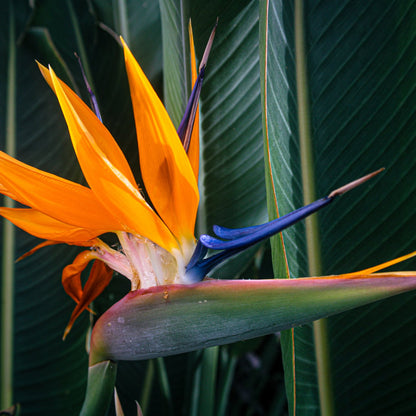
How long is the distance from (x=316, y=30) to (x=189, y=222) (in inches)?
11.8

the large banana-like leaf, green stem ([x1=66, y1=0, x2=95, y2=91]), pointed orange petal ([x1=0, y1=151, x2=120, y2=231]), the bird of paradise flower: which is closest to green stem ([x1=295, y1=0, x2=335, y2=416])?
the large banana-like leaf

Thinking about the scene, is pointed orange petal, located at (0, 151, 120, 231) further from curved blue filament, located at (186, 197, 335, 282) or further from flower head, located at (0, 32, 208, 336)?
curved blue filament, located at (186, 197, 335, 282)

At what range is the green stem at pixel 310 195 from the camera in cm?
52

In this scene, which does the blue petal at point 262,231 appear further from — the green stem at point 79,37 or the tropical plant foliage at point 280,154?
the green stem at point 79,37

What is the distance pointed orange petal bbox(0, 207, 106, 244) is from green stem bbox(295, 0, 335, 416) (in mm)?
277

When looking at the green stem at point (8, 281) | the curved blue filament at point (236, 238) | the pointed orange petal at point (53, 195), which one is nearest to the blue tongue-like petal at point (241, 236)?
the curved blue filament at point (236, 238)

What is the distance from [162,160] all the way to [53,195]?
0.37 feet

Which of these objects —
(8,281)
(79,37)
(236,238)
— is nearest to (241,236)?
(236,238)

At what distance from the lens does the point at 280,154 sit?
1.71 feet

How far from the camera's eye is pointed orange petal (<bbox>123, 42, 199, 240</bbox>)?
38 cm

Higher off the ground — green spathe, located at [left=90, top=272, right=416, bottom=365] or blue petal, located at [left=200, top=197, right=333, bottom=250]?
blue petal, located at [left=200, top=197, right=333, bottom=250]

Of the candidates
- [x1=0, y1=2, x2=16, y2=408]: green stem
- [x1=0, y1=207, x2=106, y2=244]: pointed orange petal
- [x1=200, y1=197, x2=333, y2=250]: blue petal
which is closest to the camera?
A: [x1=200, y1=197, x2=333, y2=250]: blue petal

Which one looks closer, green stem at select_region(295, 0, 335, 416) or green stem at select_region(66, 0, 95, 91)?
green stem at select_region(295, 0, 335, 416)

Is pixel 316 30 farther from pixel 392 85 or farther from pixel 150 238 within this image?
pixel 150 238
